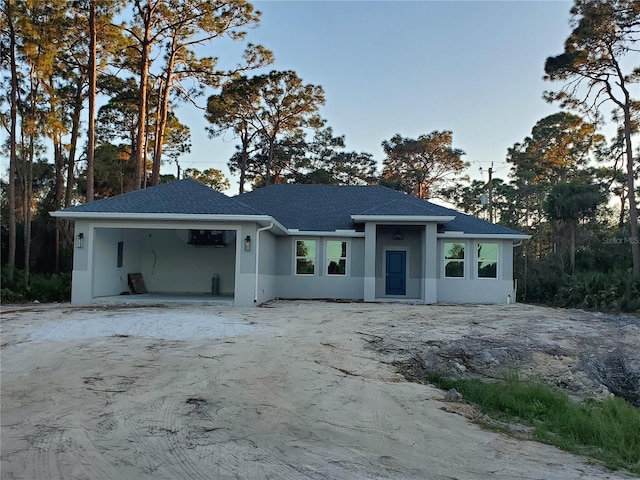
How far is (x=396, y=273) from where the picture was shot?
1855cm

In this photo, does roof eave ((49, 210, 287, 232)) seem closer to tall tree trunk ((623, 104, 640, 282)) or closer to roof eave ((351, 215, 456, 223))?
roof eave ((351, 215, 456, 223))

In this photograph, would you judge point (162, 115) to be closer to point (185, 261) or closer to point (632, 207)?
point (185, 261)

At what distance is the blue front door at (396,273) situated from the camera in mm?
18500

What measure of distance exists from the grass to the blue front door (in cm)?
1165

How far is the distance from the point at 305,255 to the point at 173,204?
545 centimetres

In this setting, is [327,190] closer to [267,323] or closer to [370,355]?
[267,323]

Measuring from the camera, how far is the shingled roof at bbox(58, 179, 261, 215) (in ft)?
45.6

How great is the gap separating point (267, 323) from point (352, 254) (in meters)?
7.83

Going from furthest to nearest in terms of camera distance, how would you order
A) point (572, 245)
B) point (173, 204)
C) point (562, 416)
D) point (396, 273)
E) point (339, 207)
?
point (572, 245), point (339, 207), point (396, 273), point (173, 204), point (562, 416)

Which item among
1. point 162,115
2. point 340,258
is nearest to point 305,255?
point 340,258

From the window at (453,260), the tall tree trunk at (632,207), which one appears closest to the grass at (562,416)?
the window at (453,260)

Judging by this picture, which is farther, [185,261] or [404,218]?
[185,261]

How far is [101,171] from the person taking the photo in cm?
2752

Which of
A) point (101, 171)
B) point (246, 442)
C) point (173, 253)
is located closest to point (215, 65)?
point (101, 171)
